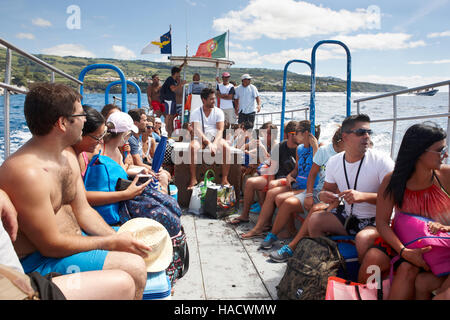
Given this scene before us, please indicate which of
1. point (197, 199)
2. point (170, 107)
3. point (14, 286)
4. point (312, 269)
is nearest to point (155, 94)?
point (170, 107)

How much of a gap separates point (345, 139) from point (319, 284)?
1.24m

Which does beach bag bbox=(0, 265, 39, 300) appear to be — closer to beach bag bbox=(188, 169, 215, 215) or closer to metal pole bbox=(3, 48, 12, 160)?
metal pole bbox=(3, 48, 12, 160)

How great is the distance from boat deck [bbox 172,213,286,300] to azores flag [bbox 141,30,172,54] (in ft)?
25.5

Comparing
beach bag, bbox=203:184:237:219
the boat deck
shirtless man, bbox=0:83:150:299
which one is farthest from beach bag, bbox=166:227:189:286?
beach bag, bbox=203:184:237:219

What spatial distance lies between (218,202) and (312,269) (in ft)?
7.32

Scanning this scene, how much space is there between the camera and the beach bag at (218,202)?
4.27m

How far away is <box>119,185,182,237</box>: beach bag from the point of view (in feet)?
7.87

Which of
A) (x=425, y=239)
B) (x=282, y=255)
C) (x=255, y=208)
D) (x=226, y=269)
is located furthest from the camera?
(x=255, y=208)

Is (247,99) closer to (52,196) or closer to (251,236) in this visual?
(251,236)

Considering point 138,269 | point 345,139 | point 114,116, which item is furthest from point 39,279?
point 345,139

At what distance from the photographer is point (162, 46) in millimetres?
10188

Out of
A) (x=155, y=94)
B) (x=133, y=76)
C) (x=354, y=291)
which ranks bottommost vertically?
(x=354, y=291)

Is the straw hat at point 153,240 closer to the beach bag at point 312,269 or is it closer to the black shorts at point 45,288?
the black shorts at point 45,288

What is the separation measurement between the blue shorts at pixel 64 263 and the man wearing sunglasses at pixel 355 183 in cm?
172
